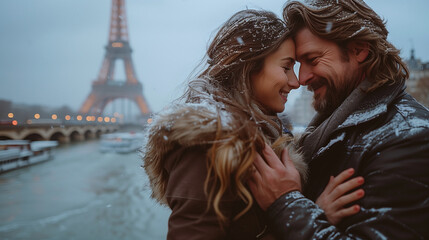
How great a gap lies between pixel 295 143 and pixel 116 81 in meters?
38.4

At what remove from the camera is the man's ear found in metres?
1.76

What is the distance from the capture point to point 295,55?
1925 millimetres

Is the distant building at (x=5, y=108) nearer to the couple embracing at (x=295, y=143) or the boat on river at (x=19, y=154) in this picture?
the boat on river at (x=19, y=154)

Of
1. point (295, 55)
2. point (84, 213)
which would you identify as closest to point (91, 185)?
point (84, 213)

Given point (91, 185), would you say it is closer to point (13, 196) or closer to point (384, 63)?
point (13, 196)

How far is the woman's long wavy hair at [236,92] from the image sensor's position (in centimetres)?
116

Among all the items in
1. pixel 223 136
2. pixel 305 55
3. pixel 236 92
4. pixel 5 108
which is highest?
pixel 305 55

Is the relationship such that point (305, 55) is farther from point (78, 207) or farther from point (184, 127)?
point (78, 207)

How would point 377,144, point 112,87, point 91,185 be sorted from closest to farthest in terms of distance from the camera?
1. point 377,144
2. point 91,185
3. point 112,87

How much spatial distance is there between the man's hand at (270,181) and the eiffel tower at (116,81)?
113 ft

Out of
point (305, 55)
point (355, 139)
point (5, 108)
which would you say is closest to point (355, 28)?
point (305, 55)

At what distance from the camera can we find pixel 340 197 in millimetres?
1260

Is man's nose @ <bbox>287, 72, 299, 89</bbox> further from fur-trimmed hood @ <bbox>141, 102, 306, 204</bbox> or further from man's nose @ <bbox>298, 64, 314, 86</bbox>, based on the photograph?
fur-trimmed hood @ <bbox>141, 102, 306, 204</bbox>

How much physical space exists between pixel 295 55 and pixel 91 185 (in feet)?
31.9
